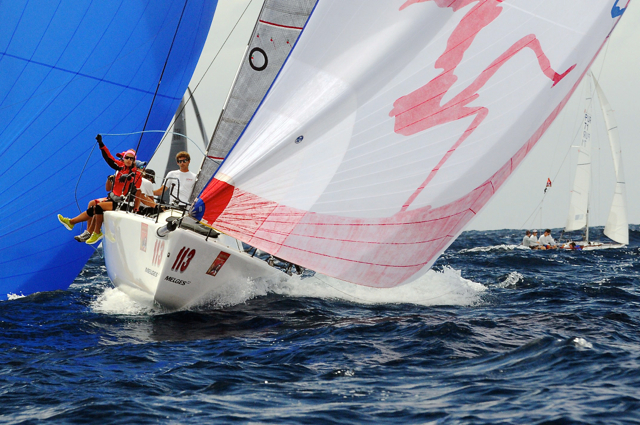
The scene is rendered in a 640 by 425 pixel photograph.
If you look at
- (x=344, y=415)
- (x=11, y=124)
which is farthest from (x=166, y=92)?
(x=344, y=415)

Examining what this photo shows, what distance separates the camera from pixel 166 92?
1191 centimetres

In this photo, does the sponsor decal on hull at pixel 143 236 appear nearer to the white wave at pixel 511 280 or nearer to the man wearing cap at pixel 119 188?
the man wearing cap at pixel 119 188

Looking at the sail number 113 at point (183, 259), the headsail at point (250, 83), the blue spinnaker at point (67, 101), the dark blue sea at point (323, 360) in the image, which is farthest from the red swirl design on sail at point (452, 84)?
the blue spinnaker at point (67, 101)

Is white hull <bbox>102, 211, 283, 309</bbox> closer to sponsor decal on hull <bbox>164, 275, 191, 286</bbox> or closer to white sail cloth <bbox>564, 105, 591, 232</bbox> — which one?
sponsor decal on hull <bbox>164, 275, 191, 286</bbox>

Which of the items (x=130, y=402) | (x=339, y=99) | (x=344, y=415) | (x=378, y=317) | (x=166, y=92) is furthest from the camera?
(x=166, y=92)

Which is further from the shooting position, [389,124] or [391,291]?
[391,291]

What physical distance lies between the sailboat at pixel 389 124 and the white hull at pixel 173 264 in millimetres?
944

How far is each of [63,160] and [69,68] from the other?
4.68ft

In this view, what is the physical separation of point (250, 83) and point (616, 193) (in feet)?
87.1

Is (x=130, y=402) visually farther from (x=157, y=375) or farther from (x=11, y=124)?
(x=11, y=124)

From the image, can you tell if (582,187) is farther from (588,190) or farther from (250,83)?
(250,83)

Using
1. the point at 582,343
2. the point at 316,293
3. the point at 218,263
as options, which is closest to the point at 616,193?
the point at 316,293

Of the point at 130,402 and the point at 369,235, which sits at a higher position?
the point at 369,235

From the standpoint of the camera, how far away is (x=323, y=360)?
19.0ft
